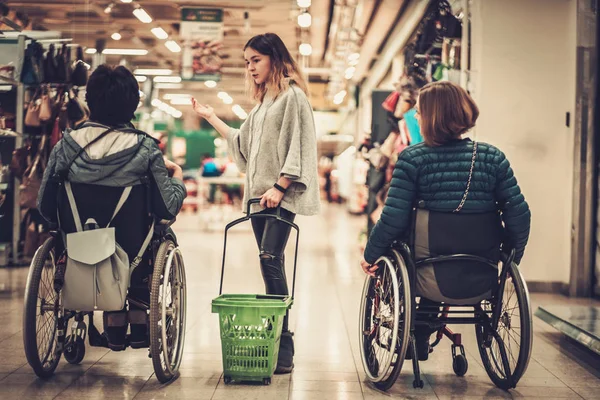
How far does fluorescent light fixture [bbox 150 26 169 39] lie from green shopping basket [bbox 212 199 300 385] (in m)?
10.5

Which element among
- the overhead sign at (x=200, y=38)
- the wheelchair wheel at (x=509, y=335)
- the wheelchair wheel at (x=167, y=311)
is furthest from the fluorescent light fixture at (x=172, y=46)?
the wheelchair wheel at (x=509, y=335)

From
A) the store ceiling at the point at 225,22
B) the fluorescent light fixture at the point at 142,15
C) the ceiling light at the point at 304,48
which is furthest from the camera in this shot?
the ceiling light at the point at 304,48

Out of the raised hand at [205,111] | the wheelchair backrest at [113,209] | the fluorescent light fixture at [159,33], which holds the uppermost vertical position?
the fluorescent light fixture at [159,33]

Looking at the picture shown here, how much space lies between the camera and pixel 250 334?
303cm

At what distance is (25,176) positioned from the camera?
6598 millimetres

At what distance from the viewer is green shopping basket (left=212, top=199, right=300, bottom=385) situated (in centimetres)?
300

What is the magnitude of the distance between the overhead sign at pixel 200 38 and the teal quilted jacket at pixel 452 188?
27.4 ft

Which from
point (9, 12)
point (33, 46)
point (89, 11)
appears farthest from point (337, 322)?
point (89, 11)

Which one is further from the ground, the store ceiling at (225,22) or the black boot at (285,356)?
the store ceiling at (225,22)

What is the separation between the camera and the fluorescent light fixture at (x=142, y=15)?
11.6 metres

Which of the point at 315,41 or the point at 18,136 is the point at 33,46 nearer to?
the point at 18,136

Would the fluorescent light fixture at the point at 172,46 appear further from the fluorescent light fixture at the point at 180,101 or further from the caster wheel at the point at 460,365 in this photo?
the caster wheel at the point at 460,365

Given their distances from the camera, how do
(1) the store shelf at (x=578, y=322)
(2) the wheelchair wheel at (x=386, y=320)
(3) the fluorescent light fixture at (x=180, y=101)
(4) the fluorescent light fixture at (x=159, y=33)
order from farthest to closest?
(3) the fluorescent light fixture at (x=180, y=101), (4) the fluorescent light fixture at (x=159, y=33), (1) the store shelf at (x=578, y=322), (2) the wheelchair wheel at (x=386, y=320)

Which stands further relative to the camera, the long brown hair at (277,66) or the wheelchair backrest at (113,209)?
the long brown hair at (277,66)
